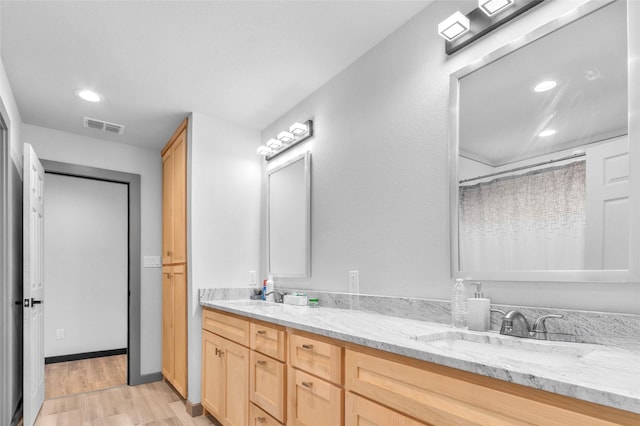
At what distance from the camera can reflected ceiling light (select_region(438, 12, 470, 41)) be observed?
64.8 inches

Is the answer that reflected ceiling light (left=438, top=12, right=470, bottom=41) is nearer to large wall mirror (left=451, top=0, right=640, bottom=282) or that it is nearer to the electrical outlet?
large wall mirror (left=451, top=0, right=640, bottom=282)

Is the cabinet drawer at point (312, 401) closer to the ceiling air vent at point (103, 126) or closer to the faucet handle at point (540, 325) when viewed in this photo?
the faucet handle at point (540, 325)

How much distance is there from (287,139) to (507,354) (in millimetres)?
2184

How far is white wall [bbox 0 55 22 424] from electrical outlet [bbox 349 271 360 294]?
7.01 ft

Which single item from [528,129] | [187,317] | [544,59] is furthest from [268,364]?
[544,59]

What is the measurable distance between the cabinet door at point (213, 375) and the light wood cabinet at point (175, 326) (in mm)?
309

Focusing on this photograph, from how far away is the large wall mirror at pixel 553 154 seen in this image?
124 centimetres

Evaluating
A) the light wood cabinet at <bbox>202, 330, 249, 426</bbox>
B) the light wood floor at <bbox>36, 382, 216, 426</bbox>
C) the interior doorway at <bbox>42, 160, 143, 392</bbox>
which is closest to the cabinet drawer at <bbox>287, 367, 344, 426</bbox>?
the light wood cabinet at <bbox>202, 330, 249, 426</bbox>

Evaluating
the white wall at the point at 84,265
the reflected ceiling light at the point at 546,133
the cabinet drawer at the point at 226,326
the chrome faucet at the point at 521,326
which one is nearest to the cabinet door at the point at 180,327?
the cabinet drawer at the point at 226,326

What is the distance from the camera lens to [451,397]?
1.07 m

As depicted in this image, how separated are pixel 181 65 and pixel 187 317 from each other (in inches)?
72.6

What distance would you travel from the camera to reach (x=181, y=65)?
246 centimetres

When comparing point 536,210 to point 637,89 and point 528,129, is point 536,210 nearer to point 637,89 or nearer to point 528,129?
point 528,129

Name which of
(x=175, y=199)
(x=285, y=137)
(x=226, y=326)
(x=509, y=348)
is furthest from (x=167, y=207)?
(x=509, y=348)
